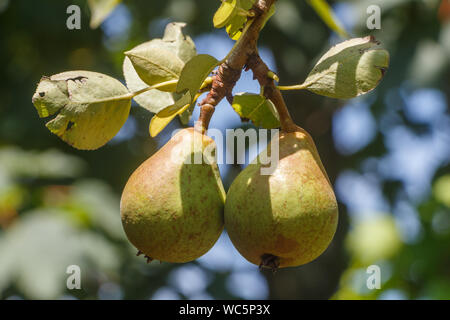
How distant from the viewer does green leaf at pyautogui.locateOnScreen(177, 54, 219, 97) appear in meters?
0.99

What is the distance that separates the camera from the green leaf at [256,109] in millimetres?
1096

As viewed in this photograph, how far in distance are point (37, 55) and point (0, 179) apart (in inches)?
63.3

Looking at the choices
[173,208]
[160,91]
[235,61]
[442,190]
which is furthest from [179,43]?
[442,190]

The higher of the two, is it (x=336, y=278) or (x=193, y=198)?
(x=193, y=198)

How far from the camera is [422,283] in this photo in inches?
134

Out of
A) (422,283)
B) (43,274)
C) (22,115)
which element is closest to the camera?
(43,274)

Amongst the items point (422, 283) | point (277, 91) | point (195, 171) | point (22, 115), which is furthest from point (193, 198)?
point (22, 115)

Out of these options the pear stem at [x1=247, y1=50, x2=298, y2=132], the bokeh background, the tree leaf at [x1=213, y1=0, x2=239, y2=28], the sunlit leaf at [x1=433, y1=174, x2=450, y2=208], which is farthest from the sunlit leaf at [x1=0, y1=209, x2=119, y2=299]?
the sunlit leaf at [x1=433, y1=174, x2=450, y2=208]

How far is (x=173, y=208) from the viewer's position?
1.08 m

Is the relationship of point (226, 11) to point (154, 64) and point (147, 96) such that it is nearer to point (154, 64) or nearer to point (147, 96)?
point (154, 64)

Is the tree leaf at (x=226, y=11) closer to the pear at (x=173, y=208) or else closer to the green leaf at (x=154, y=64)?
the green leaf at (x=154, y=64)

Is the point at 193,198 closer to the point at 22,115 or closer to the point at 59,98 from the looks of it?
the point at 59,98

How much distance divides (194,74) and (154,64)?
0.47 ft

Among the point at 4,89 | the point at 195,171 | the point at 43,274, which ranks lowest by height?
the point at 43,274
